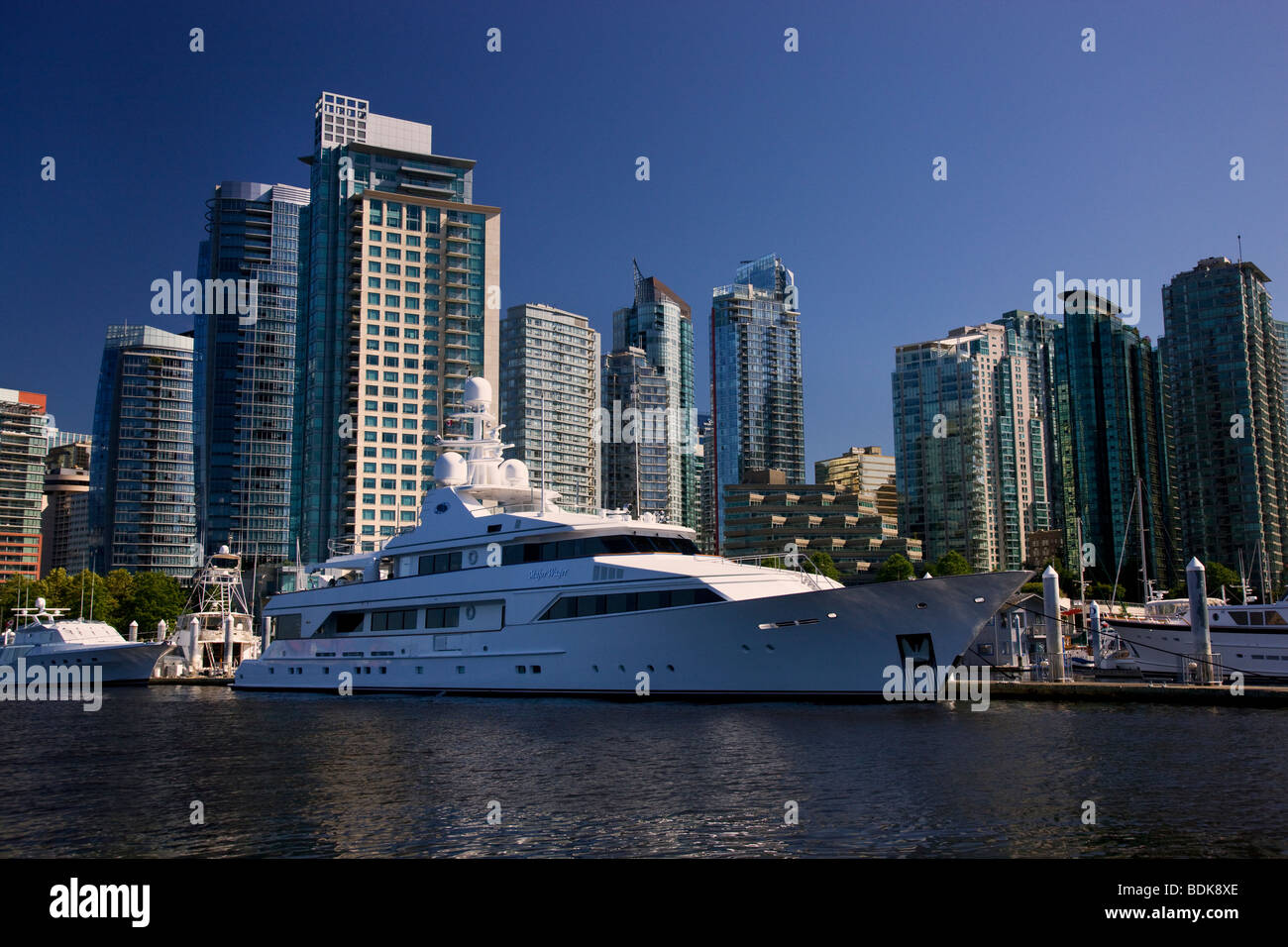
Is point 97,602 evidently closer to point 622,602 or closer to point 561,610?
point 561,610

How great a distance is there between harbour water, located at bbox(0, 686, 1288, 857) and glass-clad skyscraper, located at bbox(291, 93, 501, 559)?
74.4 meters

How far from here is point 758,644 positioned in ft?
114

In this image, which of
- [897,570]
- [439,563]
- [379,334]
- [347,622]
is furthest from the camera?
[379,334]

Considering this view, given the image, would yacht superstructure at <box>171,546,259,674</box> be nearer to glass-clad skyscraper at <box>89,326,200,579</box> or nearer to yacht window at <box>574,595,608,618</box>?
yacht window at <box>574,595,608,618</box>

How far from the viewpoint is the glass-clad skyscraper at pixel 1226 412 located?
13238 cm

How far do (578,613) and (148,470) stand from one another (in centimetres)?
13392

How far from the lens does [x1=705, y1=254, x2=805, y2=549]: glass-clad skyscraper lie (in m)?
175

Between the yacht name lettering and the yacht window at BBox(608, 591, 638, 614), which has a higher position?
the yacht name lettering

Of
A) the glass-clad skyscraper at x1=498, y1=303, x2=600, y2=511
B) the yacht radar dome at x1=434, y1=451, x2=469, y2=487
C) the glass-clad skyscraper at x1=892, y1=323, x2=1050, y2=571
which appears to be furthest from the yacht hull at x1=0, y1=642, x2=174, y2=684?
the glass-clad skyscraper at x1=892, y1=323, x2=1050, y2=571

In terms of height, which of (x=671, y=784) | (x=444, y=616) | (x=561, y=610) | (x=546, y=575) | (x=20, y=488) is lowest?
(x=671, y=784)

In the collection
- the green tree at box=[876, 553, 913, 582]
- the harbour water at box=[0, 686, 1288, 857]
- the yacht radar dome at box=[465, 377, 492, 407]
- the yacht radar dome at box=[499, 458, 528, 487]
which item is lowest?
the harbour water at box=[0, 686, 1288, 857]

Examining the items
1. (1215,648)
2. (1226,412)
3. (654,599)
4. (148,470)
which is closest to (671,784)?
(654,599)

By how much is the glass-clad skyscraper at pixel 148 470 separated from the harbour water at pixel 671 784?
12489 centimetres

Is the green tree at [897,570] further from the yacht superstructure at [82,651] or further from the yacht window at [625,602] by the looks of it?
the yacht superstructure at [82,651]
